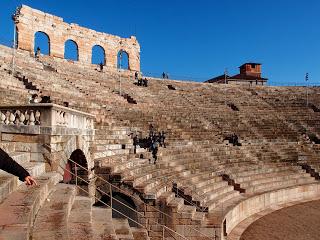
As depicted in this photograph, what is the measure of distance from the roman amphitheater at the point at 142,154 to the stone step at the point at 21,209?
0.02m

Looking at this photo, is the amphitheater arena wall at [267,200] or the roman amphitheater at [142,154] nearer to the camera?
the roman amphitheater at [142,154]

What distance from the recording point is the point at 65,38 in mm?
36188

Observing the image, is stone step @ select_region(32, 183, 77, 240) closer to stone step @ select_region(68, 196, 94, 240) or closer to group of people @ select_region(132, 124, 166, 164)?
stone step @ select_region(68, 196, 94, 240)

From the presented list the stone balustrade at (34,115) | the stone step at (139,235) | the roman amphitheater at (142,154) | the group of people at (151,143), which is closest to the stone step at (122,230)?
the roman amphitheater at (142,154)

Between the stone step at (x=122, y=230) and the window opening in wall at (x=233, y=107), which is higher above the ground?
the window opening in wall at (x=233, y=107)

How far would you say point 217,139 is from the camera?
23328mm

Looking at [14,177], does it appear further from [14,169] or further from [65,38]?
[65,38]

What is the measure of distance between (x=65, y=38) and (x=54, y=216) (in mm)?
32554

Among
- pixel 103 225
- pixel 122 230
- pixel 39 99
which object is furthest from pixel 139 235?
pixel 39 99

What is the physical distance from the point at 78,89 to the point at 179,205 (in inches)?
601

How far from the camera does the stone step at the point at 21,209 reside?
184 inches

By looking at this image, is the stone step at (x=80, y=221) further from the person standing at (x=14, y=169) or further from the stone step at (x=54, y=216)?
the person standing at (x=14, y=169)

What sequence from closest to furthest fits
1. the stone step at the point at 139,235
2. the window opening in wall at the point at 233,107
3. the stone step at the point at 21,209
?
the stone step at the point at 21,209, the stone step at the point at 139,235, the window opening in wall at the point at 233,107

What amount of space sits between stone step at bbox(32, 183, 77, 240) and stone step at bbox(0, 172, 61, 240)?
11 cm
